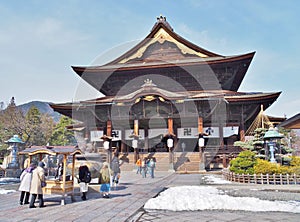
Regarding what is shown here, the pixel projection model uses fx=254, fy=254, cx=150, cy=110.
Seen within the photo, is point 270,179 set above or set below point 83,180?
below

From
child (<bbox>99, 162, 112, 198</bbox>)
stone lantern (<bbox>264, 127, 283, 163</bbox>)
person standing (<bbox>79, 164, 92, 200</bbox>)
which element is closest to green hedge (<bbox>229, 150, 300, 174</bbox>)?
stone lantern (<bbox>264, 127, 283, 163</bbox>)

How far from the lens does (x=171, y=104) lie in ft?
76.7

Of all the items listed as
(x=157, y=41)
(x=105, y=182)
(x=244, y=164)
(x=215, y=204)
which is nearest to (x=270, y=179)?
(x=244, y=164)

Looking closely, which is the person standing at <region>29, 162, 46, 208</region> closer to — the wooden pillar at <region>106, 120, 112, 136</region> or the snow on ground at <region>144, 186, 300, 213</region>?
the snow on ground at <region>144, 186, 300, 213</region>

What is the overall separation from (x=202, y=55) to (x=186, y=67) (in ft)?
9.14

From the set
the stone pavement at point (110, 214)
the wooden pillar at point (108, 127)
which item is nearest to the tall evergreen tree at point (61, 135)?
the wooden pillar at point (108, 127)

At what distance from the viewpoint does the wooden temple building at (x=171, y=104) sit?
22.6 meters

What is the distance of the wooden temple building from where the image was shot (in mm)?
22578

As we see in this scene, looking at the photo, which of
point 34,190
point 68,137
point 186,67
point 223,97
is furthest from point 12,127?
point 34,190

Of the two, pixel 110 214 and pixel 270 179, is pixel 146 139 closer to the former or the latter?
pixel 270 179

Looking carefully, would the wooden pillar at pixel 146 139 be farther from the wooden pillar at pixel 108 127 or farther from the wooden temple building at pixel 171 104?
the wooden pillar at pixel 108 127

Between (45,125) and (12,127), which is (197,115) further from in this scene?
(45,125)

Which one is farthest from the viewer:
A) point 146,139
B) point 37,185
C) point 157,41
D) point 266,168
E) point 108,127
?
point 157,41

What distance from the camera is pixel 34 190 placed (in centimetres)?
773
